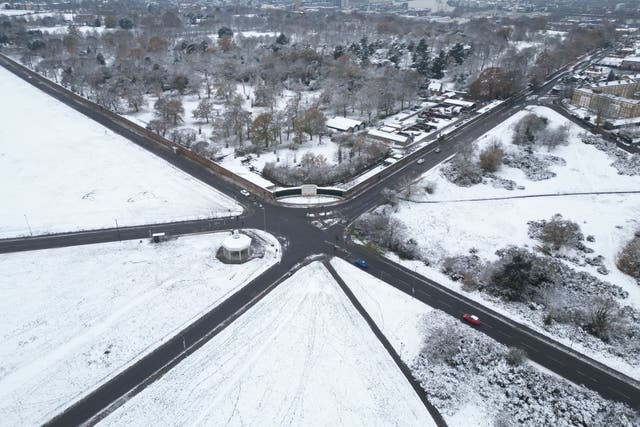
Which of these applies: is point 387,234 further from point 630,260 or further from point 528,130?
point 528,130

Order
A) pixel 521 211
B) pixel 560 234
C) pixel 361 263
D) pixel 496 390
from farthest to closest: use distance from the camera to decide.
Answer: pixel 521 211
pixel 560 234
pixel 361 263
pixel 496 390

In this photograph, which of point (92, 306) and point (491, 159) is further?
point (491, 159)

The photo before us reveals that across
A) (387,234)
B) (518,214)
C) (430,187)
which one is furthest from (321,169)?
(518,214)

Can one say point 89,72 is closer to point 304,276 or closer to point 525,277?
point 304,276

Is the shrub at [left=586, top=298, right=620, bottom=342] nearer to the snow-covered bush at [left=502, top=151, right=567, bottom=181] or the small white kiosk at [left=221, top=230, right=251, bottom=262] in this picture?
the snow-covered bush at [left=502, top=151, right=567, bottom=181]

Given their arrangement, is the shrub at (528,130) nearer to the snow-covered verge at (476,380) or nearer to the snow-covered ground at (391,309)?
the snow-covered ground at (391,309)
